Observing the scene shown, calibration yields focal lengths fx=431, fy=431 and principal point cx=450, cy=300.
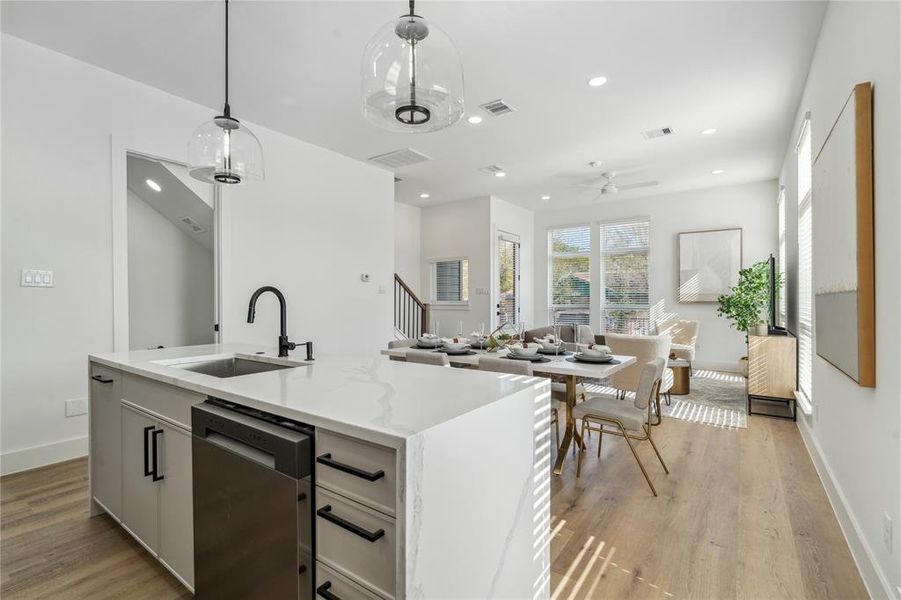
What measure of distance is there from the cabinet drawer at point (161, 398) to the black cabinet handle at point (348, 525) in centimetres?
74

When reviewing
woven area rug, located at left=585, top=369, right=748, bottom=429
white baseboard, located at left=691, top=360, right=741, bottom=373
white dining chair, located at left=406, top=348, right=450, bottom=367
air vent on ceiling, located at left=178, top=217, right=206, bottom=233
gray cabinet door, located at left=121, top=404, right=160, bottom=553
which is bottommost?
woven area rug, located at left=585, top=369, right=748, bottom=429

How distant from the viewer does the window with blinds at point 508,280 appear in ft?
25.6

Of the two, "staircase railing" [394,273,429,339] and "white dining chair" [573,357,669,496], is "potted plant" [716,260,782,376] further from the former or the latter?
"staircase railing" [394,273,429,339]

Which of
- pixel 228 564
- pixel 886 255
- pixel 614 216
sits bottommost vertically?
pixel 228 564

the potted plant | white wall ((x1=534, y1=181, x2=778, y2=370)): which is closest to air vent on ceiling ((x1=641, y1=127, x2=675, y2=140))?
the potted plant

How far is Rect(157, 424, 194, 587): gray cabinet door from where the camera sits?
1.59m

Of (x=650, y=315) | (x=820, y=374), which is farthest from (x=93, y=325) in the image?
(x=650, y=315)

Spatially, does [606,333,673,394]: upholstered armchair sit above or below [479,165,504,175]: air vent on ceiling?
below

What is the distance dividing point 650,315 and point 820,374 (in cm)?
478

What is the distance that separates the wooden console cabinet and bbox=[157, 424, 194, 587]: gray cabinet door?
492 cm

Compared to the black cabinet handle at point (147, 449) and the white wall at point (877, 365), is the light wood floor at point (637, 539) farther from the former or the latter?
the black cabinet handle at point (147, 449)

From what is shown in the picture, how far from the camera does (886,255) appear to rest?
5.22ft

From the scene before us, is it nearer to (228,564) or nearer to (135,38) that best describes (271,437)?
(228,564)

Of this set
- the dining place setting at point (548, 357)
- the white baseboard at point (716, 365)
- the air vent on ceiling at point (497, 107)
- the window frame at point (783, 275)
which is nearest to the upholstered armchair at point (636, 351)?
the dining place setting at point (548, 357)
